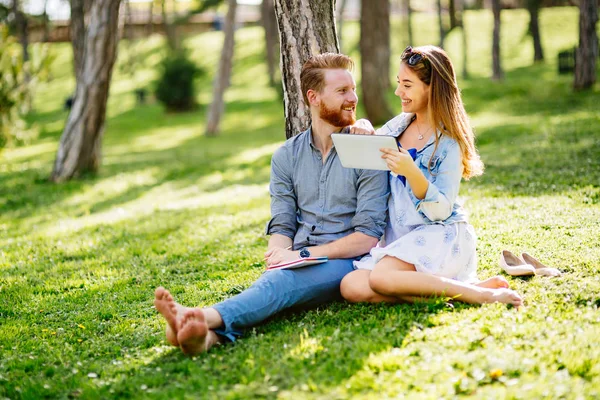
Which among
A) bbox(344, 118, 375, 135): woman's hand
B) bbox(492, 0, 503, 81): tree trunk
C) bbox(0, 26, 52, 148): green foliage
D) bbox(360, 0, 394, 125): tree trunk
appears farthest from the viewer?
bbox(492, 0, 503, 81): tree trunk

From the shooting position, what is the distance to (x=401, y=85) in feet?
14.2

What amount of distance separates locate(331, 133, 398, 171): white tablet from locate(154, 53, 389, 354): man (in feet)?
1.22

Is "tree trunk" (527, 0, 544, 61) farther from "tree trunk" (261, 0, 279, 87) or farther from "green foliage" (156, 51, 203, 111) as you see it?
"green foliage" (156, 51, 203, 111)


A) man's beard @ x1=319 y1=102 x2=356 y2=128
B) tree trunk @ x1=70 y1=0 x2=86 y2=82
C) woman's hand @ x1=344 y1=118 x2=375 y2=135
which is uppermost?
tree trunk @ x1=70 y1=0 x2=86 y2=82

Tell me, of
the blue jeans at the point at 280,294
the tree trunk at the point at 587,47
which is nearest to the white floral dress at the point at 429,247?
the blue jeans at the point at 280,294

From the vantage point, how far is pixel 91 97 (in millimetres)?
11914

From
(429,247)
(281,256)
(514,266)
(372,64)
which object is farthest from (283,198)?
(372,64)

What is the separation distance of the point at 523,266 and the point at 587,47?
44.9 ft

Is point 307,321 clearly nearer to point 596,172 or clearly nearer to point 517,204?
point 517,204

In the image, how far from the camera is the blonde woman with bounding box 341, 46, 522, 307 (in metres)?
4.15

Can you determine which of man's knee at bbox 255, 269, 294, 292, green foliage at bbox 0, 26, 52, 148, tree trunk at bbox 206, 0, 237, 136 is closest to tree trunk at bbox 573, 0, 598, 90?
tree trunk at bbox 206, 0, 237, 136

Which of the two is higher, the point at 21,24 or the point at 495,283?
the point at 21,24

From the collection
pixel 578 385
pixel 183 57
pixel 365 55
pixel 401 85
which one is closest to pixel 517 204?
pixel 401 85

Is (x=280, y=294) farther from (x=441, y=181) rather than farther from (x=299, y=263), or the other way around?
(x=441, y=181)
